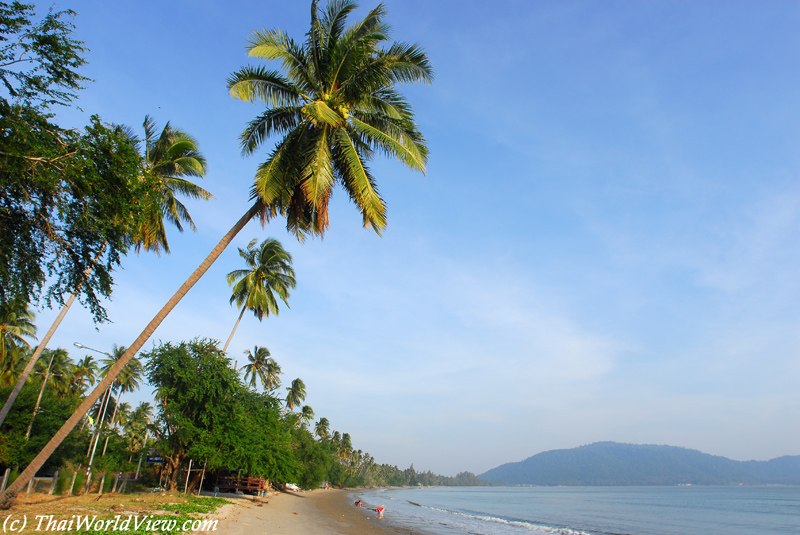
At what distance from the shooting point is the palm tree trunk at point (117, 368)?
35.5 feet

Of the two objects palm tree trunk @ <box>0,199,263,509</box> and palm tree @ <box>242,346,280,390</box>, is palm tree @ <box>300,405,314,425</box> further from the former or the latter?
palm tree trunk @ <box>0,199,263,509</box>

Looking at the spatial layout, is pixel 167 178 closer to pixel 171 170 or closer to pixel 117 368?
pixel 171 170

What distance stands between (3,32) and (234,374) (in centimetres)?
2200

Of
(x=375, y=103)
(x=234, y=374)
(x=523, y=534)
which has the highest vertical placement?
(x=375, y=103)

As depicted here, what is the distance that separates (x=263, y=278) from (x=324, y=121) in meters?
23.6

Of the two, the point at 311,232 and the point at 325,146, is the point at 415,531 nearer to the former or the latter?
the point at 311,232

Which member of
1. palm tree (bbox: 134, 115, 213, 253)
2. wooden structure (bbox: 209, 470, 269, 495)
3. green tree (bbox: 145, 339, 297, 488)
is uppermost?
palm tree (bbox: 134, 115, 213, 253)

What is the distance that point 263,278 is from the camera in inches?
1310

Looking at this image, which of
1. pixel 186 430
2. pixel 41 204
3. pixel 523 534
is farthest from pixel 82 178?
pixel 523 534

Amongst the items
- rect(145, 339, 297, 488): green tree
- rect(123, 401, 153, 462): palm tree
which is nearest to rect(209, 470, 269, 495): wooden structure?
rect(145, 339, 297, 488): green tree

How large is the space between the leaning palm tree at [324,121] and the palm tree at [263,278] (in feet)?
65.8

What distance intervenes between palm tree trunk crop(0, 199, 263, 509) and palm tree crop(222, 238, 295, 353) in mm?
19817

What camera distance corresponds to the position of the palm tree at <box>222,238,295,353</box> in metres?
32.7

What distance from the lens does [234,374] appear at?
27062 millimetres
